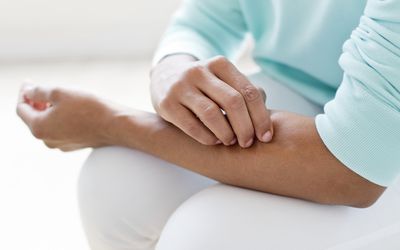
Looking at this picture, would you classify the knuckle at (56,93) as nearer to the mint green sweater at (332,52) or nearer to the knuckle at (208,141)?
the mint green sweater at (332,52)

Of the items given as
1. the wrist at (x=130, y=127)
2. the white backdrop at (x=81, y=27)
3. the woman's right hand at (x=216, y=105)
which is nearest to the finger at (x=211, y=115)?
the woman's right hand at (x=216, y=105)

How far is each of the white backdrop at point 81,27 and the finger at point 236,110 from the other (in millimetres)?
1670

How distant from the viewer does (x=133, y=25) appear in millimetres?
2482

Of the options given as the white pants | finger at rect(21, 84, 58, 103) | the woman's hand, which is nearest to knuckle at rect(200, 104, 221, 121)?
the white pants

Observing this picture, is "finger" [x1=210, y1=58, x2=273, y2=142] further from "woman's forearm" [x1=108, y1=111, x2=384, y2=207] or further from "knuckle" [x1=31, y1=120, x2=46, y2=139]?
"knuckle" [x1=31, y1=120, x2=46, y2=139]

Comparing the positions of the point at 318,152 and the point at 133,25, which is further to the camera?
the point at 133,25

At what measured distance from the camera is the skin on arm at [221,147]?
817 mm

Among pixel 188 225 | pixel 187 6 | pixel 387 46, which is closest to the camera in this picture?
pixel 387 46

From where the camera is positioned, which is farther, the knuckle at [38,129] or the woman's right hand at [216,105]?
the knuckle at [38,129]

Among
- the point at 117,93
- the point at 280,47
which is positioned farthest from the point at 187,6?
the point at 117,93

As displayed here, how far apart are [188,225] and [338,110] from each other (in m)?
0.25

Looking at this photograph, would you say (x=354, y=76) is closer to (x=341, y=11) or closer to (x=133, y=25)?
(x=341, y=11)

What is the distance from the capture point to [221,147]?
90 centimetres

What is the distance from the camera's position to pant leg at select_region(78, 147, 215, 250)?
1009 mm
